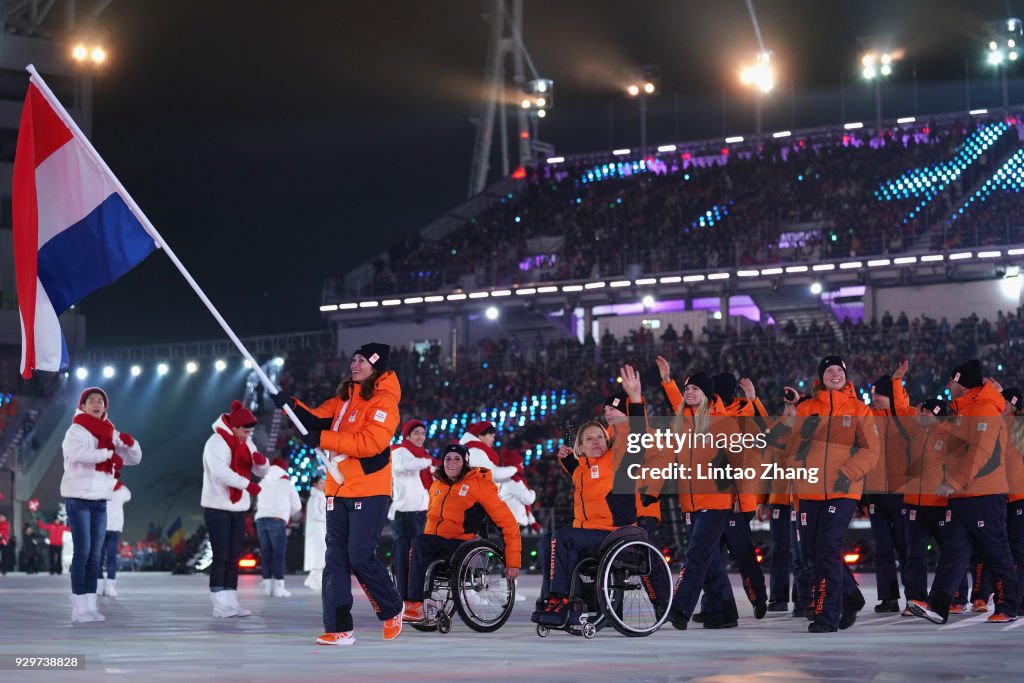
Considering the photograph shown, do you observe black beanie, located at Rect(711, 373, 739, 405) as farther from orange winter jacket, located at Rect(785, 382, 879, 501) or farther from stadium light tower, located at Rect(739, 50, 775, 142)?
stadium light tower, located at Rect(739, 50, 775, 142)

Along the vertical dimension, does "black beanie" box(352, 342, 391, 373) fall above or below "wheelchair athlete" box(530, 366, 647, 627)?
above

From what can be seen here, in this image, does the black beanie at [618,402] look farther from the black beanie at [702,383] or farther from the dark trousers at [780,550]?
the dark trousers at [780,550]

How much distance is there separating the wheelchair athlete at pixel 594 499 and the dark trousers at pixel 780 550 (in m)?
3.20

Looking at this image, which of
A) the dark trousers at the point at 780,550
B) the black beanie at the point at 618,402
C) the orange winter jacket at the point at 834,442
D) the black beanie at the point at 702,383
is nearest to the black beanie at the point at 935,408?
the dark trousers at the point at 780,550

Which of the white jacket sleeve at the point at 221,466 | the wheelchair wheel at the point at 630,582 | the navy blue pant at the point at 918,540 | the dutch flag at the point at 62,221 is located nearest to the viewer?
the wheelchair wheel at the point at 630,582

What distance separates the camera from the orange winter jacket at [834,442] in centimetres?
1084

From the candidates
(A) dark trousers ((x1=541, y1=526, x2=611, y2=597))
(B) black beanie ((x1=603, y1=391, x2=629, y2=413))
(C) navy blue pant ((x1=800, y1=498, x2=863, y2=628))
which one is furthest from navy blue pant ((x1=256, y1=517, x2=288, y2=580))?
(C) navy blue pant ((x1=800, y1=498, x2=863, y2=628))

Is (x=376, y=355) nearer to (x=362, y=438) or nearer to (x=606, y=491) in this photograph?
(x=362, y=438)

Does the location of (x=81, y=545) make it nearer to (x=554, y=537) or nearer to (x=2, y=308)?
(x=554, y=537)

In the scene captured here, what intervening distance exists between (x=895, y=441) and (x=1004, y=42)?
3733 cm

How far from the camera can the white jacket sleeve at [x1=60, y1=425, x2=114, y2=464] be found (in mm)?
12391

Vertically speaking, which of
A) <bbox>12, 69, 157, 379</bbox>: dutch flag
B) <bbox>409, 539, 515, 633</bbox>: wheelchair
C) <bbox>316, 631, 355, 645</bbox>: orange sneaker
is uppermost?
<bbox>12, 69, 157, 379</bbox>: dutch flag

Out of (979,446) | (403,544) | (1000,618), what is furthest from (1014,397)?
(403,544)

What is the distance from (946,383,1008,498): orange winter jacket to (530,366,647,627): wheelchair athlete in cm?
251
